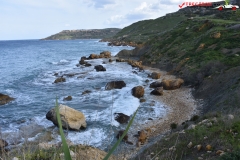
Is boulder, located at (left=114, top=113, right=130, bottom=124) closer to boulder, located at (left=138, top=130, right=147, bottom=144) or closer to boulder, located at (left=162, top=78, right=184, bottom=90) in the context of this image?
boulder, located at (left=138, top=130, right=147, bottom=144)

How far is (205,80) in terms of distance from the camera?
22500 mm

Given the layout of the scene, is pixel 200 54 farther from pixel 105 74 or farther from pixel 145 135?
pixel 145 135

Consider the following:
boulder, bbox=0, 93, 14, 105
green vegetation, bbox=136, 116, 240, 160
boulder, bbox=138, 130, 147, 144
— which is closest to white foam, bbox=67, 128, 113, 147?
boulder, bbox=138, 130, 147, 144

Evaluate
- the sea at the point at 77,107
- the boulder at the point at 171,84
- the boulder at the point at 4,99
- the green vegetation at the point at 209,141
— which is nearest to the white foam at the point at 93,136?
the sea at the point at 77,107

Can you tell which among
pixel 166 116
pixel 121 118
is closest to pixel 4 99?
pixel 121 118

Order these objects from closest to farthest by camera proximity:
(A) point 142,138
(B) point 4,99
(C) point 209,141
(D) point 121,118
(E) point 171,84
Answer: (C) point 209,141, (A) point 142,138, (D) point 121,118, (B) point 4,99, (E) point 171,84

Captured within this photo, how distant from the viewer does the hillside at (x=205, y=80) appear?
300 inches

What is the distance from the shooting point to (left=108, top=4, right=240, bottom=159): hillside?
7629 mm

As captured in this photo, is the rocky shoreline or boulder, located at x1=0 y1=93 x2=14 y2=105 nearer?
the rocky shoreline

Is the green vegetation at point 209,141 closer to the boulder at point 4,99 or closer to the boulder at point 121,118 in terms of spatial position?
the boulder at point 121,118

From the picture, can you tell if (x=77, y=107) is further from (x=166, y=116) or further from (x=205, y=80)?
(x=205, y=80)

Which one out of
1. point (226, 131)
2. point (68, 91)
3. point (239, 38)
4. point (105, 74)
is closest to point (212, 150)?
point (226, 131)

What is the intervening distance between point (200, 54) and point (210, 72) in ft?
25.2

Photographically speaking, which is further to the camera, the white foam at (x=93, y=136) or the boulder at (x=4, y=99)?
the boulder at (x=4, y=99)
